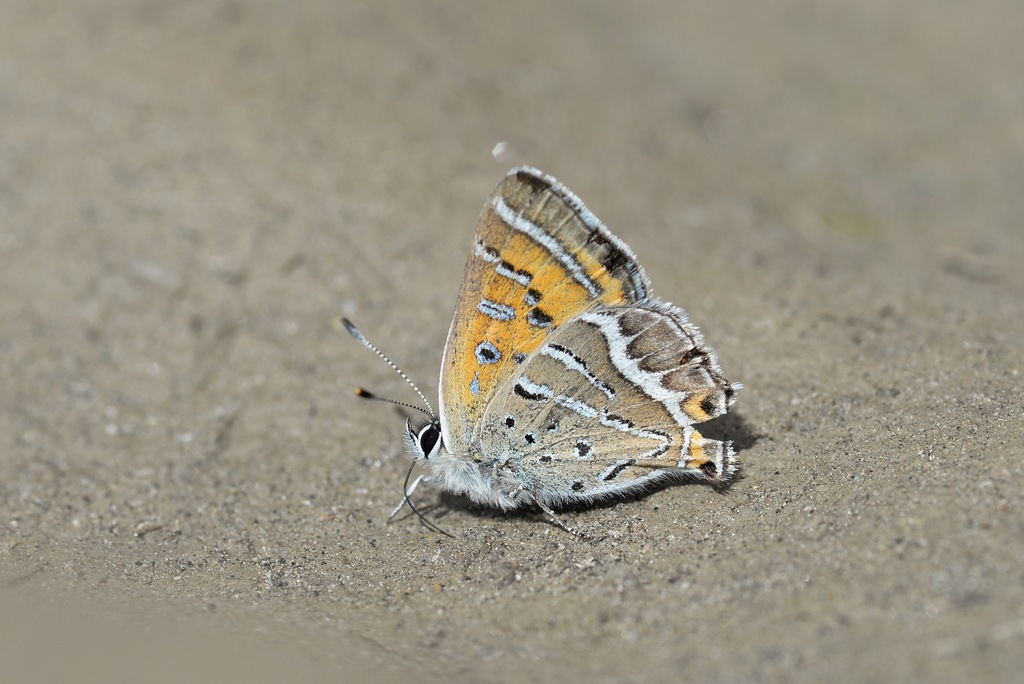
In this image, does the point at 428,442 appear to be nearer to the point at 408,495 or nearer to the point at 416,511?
the point at 408,495

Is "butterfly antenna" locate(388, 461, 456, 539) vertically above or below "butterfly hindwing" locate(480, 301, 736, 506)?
below

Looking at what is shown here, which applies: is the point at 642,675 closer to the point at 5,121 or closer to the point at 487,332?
the point at 487,332

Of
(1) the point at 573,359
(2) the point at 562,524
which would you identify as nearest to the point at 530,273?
(1) the point at 573,359

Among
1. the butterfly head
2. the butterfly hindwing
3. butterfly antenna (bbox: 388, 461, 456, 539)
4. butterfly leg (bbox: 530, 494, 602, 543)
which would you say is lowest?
butterfly antenna (bbox: 388, 461, 456, 539)

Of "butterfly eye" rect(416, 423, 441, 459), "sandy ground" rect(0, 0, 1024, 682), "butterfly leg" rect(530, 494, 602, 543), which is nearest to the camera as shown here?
"sandy ground" rect(0, 0, 1024, 682)

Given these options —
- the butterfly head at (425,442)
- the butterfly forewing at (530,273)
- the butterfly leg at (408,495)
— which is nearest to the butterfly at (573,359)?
the butterfly forewing at (530,273)

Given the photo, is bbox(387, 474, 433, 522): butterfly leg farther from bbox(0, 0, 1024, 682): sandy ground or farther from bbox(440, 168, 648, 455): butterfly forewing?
bbox(440, 168, 648, 455): butterfly forewing

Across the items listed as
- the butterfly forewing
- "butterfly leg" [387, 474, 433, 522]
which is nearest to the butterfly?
the butterfly forewing
